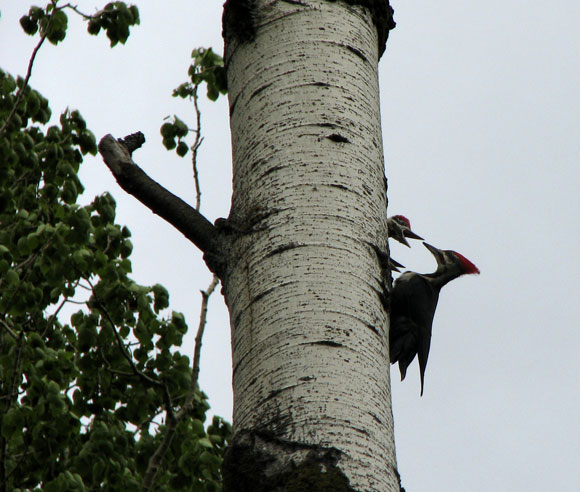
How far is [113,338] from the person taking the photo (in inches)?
208

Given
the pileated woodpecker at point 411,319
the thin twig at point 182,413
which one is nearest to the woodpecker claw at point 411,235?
the pileated woodpecker at point 411,319

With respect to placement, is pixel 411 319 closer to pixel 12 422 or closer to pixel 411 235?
pixel 411 235

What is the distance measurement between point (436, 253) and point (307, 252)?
3.29 metres

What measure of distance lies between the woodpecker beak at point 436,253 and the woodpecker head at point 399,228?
20 centimetres

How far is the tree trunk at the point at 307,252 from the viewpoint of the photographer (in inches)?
→ 55.1

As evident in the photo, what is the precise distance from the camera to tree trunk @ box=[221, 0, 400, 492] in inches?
55.1

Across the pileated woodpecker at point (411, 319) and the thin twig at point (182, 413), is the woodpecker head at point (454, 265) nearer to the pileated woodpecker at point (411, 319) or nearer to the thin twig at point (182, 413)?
the pileated woodpecker at point (411, 319)

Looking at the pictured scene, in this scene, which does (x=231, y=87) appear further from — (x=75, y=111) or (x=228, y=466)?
(x=75, y=111)

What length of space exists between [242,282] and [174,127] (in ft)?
12.2

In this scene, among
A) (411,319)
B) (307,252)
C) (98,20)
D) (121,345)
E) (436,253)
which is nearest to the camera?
(307,252)

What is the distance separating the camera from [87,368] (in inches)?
209

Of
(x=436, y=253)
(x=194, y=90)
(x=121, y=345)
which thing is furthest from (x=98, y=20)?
(x=436, y=253)

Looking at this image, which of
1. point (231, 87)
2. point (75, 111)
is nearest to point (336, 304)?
point (231, 87)

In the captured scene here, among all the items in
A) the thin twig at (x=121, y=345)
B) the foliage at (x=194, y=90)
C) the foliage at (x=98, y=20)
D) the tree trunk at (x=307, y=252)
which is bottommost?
the tree trunk at (x=307, y=252)
